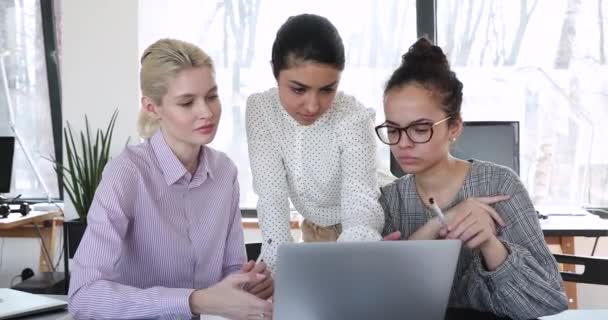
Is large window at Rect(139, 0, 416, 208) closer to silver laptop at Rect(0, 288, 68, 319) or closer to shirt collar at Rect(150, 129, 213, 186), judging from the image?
shirt collar at Rect(150, 129, 213, 186)

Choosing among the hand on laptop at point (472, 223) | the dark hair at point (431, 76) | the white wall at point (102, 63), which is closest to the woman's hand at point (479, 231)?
the hand on laptop at point (472, 223)

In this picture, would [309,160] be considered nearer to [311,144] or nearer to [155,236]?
[311,144]

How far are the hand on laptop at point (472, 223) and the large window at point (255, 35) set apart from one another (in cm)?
281

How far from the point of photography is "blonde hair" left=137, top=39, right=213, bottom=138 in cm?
169

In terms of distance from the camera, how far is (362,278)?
1156 mm

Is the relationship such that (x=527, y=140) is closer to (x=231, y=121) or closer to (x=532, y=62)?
(x=532, y=62)

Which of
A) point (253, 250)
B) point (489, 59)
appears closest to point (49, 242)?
point (253, 250)

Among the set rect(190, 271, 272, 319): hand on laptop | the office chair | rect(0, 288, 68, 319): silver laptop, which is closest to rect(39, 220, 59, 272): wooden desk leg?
rect(0, 288, 68, 319): silver laptop

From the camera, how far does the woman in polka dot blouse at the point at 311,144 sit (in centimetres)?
175

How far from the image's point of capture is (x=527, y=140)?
427cm

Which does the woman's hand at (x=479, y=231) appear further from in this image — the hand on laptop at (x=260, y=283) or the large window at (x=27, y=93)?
the large window at (x=27, y=93)

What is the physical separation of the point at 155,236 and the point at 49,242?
10.1 feet

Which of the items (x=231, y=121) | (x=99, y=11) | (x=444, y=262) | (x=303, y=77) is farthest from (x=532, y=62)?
(x=444, y=262)

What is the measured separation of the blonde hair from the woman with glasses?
483 millimetres
